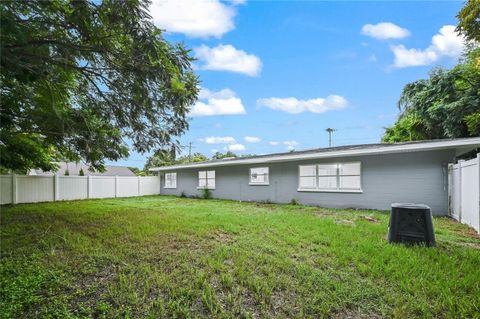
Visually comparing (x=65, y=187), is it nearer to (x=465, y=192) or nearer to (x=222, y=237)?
(x=222, y=237)

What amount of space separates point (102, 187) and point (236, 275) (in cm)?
1513

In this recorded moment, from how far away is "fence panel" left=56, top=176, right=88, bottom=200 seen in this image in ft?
46.2

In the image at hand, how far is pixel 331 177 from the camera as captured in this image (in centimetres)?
1119

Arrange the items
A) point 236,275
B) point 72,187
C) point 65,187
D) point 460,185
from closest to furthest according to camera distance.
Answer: point 236,275 → point 460,185 → point 65,187 → point 72,187

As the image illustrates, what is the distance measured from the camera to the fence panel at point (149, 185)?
18.9 m

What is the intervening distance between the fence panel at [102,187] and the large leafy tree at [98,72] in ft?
30.1

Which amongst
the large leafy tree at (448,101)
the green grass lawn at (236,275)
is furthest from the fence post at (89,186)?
the large leafy tree at (448,101)

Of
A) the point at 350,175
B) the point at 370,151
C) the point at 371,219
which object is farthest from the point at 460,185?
the point at 350,175

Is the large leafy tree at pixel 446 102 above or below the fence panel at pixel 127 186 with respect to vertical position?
above

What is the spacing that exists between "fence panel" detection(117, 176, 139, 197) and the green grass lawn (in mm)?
11770

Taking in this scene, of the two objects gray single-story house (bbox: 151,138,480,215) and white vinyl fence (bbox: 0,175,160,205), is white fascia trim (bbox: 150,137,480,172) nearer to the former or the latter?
gray single-story house (bbox: 151,138,480,215)

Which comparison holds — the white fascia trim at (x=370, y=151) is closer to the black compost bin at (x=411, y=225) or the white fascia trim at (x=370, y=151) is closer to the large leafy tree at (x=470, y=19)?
the large leafy tree at (x=470, y=19)

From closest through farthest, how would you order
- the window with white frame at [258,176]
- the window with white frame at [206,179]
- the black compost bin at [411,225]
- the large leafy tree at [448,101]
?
the black compost bin at [411,225], the large leafy tree at [448,101], the window with white frame at [258,176], the window with white frame at [206,179]

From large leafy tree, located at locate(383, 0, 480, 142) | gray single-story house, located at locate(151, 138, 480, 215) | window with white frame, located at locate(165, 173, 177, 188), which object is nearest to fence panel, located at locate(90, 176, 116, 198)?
window with white frame, located at locate(165, 173, 177, 188)
